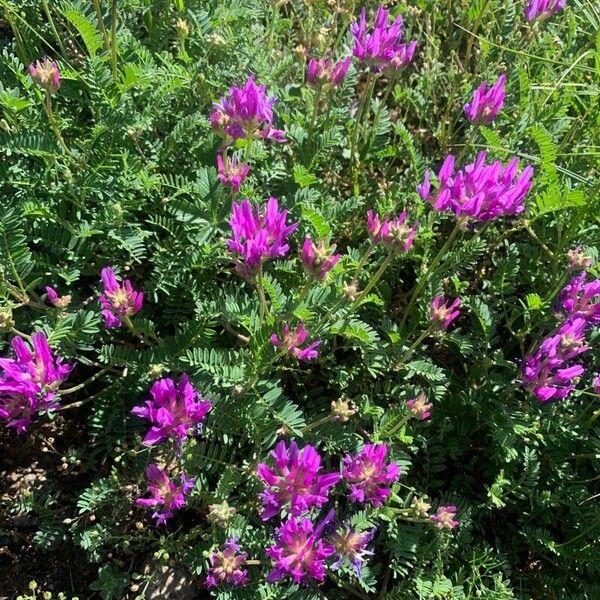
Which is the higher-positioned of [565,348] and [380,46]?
[380,46]

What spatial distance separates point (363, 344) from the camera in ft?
8.45

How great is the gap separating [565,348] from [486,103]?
35.5 inches

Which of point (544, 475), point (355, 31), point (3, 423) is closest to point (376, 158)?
point (355, 31)

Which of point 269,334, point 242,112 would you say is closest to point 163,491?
point 269,334

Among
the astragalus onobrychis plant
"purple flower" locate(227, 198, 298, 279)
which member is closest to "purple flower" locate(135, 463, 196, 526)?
the astragalus onobrychis plant

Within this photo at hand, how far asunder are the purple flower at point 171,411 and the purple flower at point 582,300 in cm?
128

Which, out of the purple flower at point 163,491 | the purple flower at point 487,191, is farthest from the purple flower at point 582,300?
the purple flower at point 163,491

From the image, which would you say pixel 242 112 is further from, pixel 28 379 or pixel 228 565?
pixel 228 565

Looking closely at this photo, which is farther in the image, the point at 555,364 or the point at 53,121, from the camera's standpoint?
the point at 555,364

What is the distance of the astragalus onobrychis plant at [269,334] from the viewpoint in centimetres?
223

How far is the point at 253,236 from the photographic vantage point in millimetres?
1988

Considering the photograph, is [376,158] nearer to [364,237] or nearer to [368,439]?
[364,237]

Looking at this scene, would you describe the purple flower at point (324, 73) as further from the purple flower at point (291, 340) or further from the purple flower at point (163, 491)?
the purple flower at point (163, 491)

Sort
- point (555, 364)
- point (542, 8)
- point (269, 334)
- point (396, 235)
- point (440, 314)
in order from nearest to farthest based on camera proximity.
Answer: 1. point (396, 235)
2. point (269, 334)
3. point (440, 314)
4. point (555, 364)
5. point (542, 8)
